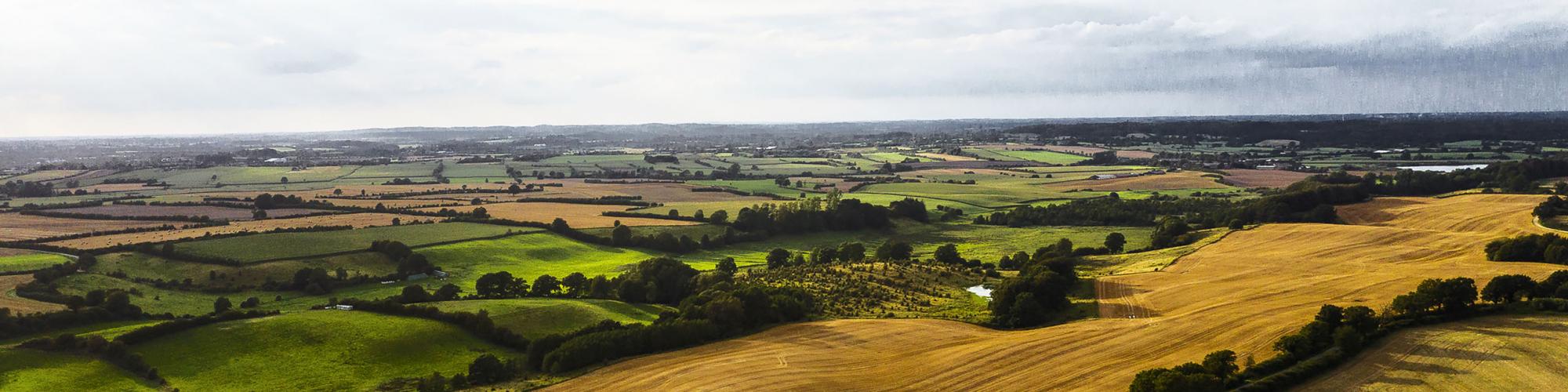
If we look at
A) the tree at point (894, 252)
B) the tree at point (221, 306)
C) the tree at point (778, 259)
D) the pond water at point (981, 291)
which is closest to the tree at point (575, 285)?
the tree at point (778, 259)

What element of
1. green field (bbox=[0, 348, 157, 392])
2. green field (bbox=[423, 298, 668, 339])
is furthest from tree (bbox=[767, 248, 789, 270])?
green field (bbox=[0, 348, 157, 392])

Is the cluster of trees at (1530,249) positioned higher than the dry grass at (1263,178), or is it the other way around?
A: the cluster of trees at (1530,249)

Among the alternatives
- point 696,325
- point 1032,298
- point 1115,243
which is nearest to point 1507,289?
point 1032,298

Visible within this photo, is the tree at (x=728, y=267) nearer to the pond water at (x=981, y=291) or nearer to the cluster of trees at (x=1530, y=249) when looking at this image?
the pond water at (x=981, y=291)

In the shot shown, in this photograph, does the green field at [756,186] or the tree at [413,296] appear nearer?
the tree at [413,296]

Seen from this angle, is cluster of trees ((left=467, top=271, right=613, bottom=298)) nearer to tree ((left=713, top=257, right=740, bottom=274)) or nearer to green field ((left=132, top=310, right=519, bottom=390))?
tree ((left=713, top=257, right=740, bottom=274))

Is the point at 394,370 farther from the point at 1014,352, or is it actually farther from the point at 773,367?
the point at 1014,352

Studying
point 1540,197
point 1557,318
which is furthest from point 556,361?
point 1540,197

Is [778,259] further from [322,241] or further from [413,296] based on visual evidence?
[322,241]
